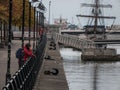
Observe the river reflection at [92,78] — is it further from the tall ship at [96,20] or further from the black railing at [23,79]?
the tall ship at [96,20]

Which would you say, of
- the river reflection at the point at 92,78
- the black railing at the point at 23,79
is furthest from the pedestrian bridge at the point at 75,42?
the black railing at the point at 23,79

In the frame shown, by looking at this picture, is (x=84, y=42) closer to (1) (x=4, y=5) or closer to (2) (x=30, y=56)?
(1) (x=4, y=5)

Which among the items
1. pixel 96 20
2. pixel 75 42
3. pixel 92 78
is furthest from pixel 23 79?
pixel 96 20

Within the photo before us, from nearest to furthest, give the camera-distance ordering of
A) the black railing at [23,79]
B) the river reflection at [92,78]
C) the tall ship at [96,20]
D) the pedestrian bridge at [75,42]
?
the black railing at [23,79], the river reflection at [92,78], the pedestrian bridge at [75,42], the tall ship at [96,20]

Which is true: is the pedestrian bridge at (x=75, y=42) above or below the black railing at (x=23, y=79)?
below

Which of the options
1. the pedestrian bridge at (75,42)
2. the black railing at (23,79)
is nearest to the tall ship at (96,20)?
the pedestrian bridge at (75,42)

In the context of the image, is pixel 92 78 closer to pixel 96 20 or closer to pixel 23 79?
pixel 23 79

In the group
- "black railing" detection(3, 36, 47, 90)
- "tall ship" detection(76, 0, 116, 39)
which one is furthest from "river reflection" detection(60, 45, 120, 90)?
"tall ship" detection(76, 0, 116, 39)

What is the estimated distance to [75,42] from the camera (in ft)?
336

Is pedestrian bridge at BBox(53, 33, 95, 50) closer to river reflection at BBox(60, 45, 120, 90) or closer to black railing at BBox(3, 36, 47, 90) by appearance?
river reflection at BBox(60, 45, 120, 90)

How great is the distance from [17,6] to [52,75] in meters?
25.5

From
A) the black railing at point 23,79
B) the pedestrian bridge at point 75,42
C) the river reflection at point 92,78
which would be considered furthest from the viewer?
the pedestrian bridge at point 75,42

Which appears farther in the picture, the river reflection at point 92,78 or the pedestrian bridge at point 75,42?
the pedestrian bridge at point 75,42

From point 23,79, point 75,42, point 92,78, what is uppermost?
point 23,79
